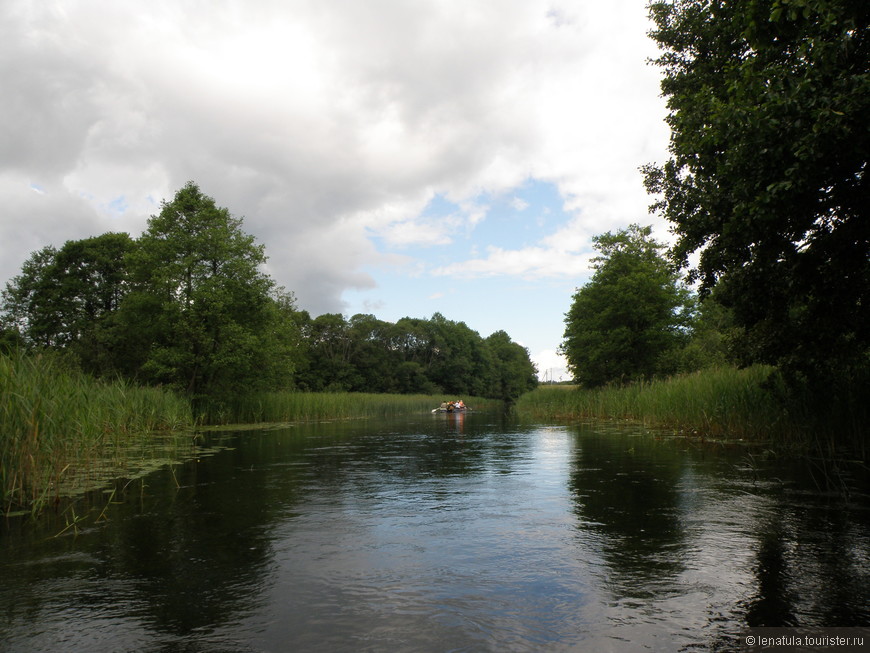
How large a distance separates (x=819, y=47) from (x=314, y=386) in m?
69.1

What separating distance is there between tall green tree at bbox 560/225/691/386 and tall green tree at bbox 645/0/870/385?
67.9ft

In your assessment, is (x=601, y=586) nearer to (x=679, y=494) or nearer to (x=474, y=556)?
(x=474, y=556)

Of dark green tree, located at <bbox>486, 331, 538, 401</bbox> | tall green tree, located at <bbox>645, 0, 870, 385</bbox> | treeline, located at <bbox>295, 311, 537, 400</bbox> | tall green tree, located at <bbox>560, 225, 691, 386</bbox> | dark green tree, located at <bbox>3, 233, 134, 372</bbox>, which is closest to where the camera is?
tall green tree, located at <bbox>645, 0, 870, 385</bbox>

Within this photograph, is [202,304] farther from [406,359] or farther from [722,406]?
[406,359]

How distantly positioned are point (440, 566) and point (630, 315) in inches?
1231

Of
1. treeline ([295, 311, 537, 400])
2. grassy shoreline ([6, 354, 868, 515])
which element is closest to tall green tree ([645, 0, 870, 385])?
grassy shoreline ([6, 354, 868, 515])

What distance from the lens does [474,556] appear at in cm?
520

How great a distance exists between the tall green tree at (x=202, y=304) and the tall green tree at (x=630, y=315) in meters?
20.1

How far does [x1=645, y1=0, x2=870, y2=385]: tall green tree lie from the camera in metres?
6.25

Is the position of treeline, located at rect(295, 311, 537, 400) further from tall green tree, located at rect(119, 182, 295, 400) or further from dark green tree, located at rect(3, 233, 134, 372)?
tall green tree, located at rect(119, 182, 295, 400)

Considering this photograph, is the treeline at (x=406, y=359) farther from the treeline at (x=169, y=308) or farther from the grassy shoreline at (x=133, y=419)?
the grassy shoreline at (x=133, y=419)

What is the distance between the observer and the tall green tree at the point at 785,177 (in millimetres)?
6250

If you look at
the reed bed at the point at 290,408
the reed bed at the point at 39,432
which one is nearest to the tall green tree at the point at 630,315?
the reed bed at the point at 290,408

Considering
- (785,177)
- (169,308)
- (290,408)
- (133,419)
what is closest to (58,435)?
(133,419)
